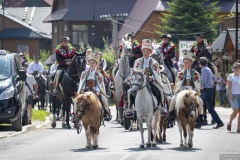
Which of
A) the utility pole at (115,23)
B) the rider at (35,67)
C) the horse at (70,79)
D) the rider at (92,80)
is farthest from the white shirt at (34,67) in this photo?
the utility pole at (115,23)

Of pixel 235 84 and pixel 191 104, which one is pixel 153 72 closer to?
pixel 191 104

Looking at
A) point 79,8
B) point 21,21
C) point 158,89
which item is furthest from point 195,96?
point 21,21

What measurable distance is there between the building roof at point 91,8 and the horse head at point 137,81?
81830 mm

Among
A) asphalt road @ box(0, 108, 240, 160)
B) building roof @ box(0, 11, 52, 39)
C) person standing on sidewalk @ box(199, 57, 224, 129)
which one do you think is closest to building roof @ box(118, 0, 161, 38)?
building roof @ box(0, 11, 52, 39)

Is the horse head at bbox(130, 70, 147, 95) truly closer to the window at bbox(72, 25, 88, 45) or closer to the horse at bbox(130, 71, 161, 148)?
the horse at bbox(130, 71, 161, 148)

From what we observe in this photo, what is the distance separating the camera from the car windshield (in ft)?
91.2

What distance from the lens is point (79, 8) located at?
104 m

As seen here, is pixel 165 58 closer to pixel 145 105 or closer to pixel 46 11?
pixel 145 105

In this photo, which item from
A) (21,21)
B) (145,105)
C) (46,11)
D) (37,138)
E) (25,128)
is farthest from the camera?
(46,11)

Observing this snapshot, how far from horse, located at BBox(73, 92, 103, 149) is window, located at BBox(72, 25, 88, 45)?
274 ft

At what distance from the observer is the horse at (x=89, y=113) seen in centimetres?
2111

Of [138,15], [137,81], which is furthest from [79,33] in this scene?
[137,81]

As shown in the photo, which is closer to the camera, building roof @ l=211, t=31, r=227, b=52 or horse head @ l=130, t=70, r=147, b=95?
horse head @ l=130, t=70, r=147, b=95

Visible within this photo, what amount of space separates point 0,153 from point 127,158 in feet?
10.9
